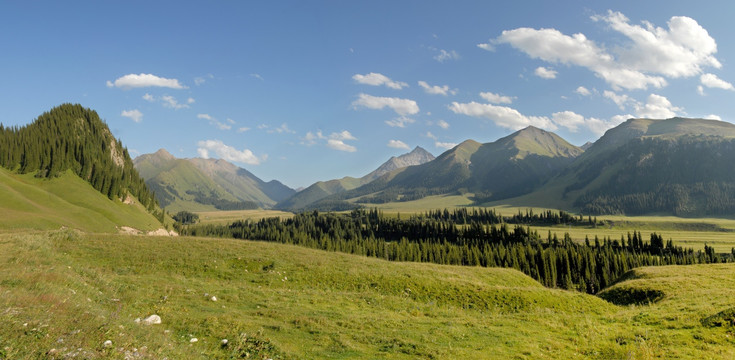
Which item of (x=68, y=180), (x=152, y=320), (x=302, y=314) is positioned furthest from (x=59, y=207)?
(x=302, y=314)

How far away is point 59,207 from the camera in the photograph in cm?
9788

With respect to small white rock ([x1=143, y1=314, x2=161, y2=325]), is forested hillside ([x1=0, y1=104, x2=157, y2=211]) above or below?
above

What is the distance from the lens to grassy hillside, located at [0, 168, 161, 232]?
7912cm

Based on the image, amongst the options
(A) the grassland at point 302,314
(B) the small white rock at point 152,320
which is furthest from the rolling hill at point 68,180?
(B) the small white rock at point 152,320

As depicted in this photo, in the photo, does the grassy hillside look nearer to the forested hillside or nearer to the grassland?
the forested hillside

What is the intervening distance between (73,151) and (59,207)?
61.0 meters

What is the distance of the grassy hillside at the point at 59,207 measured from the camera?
79125 mm

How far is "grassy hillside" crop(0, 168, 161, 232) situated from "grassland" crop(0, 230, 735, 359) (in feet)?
174

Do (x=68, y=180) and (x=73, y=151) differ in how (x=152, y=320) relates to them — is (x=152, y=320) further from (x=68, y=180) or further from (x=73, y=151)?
(x=73, y=151)

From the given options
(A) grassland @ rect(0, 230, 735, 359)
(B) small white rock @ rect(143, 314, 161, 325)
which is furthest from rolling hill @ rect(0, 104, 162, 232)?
(B) small white rock @ rect(143, 314, 161, 325)

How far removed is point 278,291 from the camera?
3228 centimetres

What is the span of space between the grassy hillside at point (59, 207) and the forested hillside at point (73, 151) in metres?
5.63

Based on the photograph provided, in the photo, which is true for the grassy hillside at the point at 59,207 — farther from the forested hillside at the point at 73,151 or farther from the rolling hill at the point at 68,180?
the forested hillside at the point at 73,151

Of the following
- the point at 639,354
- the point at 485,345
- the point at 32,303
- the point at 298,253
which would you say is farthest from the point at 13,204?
the point at 639,354
